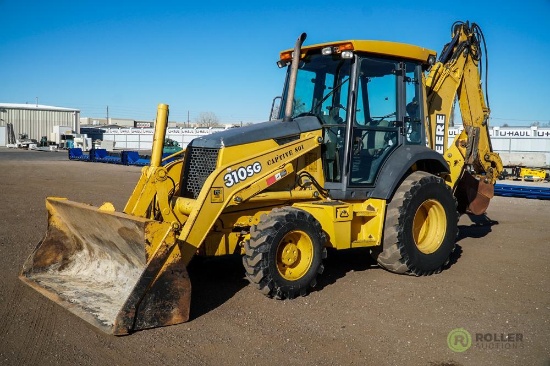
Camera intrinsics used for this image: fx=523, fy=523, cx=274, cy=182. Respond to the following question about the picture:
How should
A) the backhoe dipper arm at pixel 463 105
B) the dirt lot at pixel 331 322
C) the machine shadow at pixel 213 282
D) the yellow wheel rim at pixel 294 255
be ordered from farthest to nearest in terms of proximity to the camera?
the backhoe dipper arm at pixel 463 105 → the yellow wheel rim at pixel 294 255 → the machine shadow at pixel 213 282 → the dirt lot at pixel 331 322

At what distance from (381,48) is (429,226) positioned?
8.17ft

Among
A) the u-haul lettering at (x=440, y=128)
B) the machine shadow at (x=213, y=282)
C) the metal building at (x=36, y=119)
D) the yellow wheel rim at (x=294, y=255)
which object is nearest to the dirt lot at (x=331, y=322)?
the machine shadow at (x=213, y=282)

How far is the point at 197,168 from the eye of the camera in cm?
600

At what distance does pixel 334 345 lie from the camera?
4.48 metres

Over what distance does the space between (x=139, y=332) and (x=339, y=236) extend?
2526 mm

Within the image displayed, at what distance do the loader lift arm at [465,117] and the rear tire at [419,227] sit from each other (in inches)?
34.1

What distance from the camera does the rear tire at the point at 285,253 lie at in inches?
208

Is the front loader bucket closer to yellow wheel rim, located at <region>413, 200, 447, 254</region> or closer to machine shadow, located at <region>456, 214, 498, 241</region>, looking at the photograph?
yellow wheel rim, located at <region>413, 200, 447, 254</region>

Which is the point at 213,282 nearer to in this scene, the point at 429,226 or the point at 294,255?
the point at 294,255

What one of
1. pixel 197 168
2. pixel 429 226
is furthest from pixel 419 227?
pixel 197 168

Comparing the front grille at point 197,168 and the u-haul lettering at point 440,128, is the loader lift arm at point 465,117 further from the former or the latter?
the front grille at point 197,168

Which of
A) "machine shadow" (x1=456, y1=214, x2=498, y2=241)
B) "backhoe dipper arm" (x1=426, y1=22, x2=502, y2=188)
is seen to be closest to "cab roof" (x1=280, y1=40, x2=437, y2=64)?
"backhoe dipper arm" (x1=426, y1=22, x2=502, y2=188)

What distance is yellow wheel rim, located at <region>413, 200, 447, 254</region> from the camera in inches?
275

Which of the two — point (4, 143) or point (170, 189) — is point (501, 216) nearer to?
point (170, 189)
